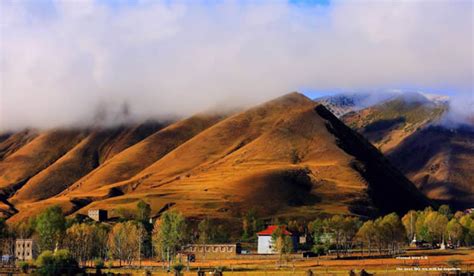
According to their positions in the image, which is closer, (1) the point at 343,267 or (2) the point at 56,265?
(2) the point at 56,265

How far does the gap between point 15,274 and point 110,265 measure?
24.0m

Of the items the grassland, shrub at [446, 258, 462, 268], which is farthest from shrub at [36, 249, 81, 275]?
shrub at [446, 258, 462, 268]

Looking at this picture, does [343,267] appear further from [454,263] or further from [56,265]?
[56,265]

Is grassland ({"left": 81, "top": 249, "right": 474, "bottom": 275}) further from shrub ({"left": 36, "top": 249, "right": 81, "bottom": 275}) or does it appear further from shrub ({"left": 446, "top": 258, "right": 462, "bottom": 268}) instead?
shrub ({"left": 36, "top": 249, "right": 81, "bottom": 275})

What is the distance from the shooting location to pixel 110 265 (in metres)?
174

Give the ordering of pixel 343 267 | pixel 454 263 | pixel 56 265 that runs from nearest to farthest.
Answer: pixel 454 263 < pixel 56 265 < pixel 343 267

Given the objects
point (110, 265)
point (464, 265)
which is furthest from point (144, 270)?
point (464, 265)

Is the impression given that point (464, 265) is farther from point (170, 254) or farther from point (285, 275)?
point (170, 254)

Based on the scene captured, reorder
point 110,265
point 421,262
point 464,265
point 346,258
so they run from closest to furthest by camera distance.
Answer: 1. point 464,265
2. point 421,262
3. point 110,265
4. point 346,258

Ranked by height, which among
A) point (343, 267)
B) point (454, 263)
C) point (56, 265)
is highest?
point (56, 265)

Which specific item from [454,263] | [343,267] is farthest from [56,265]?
[454,263]

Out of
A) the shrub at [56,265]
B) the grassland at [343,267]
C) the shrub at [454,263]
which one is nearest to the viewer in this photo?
the grassland at [343,267]

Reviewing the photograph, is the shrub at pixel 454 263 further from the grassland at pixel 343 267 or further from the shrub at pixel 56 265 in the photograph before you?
the shrub at pixel 56 265

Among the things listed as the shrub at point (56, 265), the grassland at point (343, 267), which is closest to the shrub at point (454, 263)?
the grassland at point (343, 267)
